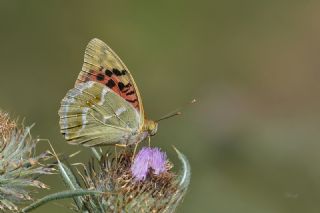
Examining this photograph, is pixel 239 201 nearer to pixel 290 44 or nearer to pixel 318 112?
pixel 318 112

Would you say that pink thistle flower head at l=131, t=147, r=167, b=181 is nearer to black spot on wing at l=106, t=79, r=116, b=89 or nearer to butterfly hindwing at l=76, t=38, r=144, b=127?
butterfly hindwing at l=76, t=38, r=144, b=127

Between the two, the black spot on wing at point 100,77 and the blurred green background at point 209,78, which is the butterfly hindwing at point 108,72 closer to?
the black spot on wing at point 100,77

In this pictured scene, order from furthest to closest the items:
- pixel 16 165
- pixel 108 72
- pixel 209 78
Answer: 1. pixel 209 78
2. pixel 108 72
3. pixel 16 165

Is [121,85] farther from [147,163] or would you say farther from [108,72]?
[147,163]

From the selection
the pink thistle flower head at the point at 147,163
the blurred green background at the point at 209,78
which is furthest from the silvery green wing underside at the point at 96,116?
the blurred green background at the point at 209,78

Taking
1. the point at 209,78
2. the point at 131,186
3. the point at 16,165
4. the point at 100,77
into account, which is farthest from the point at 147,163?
the point at 209,78

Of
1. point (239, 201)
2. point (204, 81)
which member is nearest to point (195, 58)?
point (204, 81)
